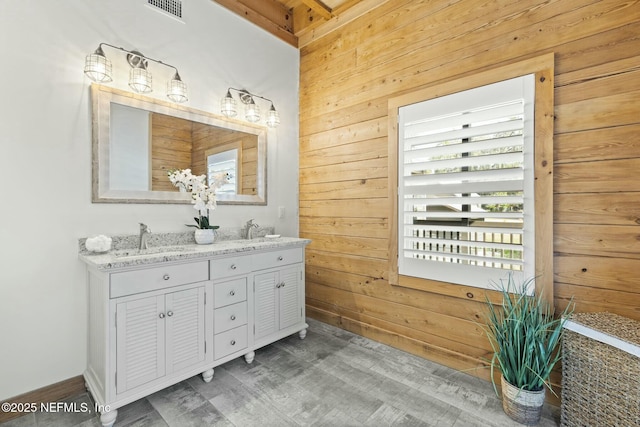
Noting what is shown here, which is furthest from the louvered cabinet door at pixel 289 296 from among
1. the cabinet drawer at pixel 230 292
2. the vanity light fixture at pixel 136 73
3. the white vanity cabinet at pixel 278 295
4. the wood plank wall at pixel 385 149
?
the vanity light fixture at pixel 136 73

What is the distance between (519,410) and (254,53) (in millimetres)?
3331

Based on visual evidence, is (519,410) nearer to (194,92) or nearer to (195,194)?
(195,194)

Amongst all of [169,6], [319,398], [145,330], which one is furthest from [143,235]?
[169,6]

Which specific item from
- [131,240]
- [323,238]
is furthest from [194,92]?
[323,238]

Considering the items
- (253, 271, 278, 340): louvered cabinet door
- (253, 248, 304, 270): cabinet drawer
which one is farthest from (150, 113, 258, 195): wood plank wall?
(253, 271, 278, 340): louvered cabinet door

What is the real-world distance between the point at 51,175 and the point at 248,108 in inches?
60.1

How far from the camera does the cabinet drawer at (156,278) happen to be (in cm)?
160

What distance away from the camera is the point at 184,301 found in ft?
6.07

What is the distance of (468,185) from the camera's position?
6.58 feet

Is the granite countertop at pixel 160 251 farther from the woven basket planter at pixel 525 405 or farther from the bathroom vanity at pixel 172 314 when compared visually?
the woven basket planter at pixel 525 405

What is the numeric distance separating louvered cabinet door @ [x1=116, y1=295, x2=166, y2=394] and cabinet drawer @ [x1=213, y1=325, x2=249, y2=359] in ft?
1.11

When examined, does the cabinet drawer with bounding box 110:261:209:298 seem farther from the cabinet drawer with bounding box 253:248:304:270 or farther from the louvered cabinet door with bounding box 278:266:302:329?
the louvered cabinet door with bounding box 278:266:302:329

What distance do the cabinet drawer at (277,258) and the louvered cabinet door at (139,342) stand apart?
2.32ft

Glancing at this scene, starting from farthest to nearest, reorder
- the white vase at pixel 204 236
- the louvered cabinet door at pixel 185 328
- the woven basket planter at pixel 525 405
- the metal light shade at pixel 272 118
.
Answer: the metal light shade at pixel 272 118 → the white vase at pixel 204 236 → the louvered cabinet door at pixel 185 328 → the woven basket planter at pixel 525 405
